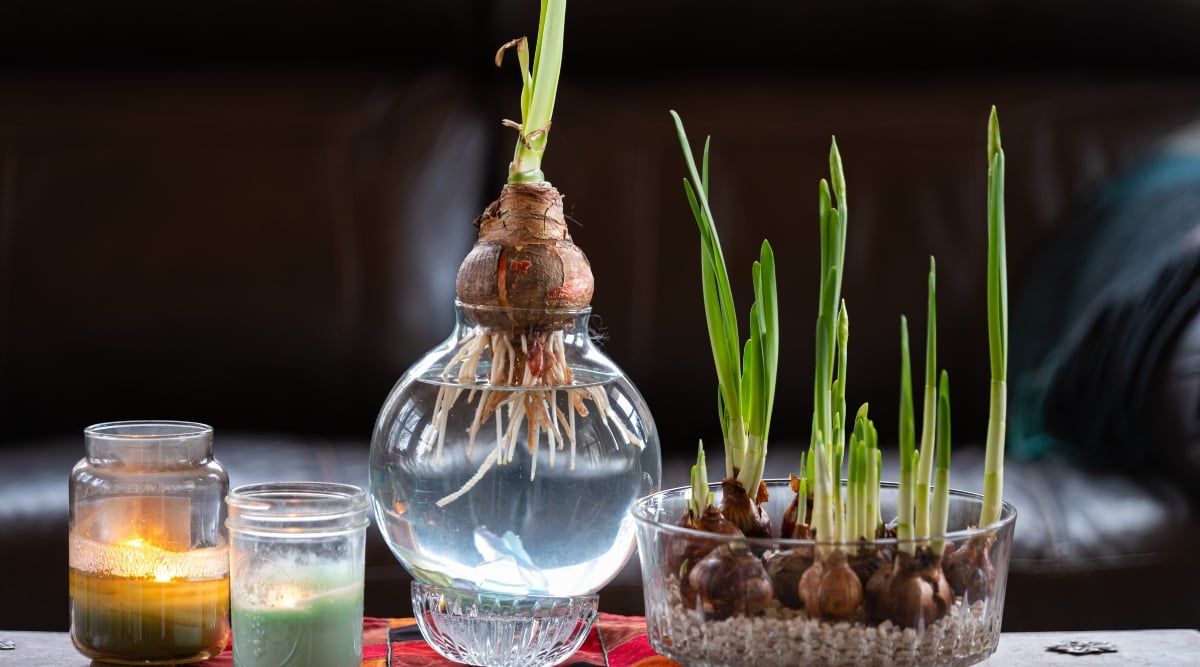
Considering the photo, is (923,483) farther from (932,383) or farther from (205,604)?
(205,604)

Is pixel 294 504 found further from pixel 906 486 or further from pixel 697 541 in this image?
pixel 906 486

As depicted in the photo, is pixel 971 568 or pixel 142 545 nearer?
pixel 971 568

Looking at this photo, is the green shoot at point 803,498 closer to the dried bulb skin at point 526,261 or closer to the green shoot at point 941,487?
the green shoot at point 941,487

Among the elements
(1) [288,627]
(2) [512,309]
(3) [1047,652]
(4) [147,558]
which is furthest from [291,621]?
(3) [1047,652]

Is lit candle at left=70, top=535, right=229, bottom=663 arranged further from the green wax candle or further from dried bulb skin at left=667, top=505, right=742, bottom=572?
dried bulb skin at left=667, top=505, right=742, bottom=572

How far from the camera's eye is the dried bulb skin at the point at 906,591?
70cm

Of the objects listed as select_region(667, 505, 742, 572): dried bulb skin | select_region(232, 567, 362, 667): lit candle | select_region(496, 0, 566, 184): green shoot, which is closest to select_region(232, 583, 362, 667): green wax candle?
select_region(232, 567, 362, 667): lit candle

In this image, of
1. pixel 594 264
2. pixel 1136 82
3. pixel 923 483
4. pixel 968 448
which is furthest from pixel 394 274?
pixel 923 483

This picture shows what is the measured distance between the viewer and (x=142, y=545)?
84 cm

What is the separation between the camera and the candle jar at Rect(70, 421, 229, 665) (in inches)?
32.9

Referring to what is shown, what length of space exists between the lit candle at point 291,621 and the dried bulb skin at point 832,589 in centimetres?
28

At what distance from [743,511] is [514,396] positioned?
Answer: 18cm

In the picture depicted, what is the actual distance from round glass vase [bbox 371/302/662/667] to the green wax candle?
10 cm

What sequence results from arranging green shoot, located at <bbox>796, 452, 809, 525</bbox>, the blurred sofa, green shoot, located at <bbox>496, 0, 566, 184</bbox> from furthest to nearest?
the blurred sofa < green shoot, located at <bbox>496, 0, 566, 184</bbox> < green shoot, located at <bbox>796, 452, 809, 525</bbox>
